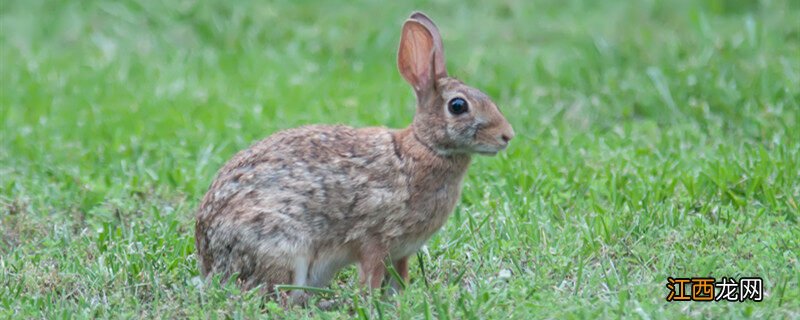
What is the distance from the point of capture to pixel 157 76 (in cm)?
919

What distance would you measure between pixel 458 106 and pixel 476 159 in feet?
6.07

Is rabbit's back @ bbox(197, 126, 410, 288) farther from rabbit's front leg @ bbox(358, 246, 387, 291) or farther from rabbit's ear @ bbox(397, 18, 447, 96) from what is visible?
rabbit's ear @ bbox(397, 18, 447, 96)

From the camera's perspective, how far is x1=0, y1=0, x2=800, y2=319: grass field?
5.12m

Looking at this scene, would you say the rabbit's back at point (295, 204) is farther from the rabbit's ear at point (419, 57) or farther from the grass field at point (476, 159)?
the rabbit's ear at point (419, 57)

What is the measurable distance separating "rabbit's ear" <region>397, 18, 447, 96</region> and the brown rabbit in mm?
19

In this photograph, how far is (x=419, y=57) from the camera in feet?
18.0

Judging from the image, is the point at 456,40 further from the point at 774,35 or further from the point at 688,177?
the point at 688,177

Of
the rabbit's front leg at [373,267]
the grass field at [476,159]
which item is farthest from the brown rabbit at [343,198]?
the grass field at [476,159]

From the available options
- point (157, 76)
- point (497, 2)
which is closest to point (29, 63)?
point (157, 76)

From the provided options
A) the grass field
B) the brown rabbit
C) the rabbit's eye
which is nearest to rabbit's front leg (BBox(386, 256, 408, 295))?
the brown rabbit

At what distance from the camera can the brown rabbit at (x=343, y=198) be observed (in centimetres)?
510

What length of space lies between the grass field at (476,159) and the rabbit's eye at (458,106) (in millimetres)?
664

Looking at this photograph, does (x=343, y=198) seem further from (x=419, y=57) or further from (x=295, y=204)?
(x=419, y=57)

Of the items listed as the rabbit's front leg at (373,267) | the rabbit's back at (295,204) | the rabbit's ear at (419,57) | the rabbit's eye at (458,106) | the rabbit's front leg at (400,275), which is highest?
the rabbit's ear at (419,57)
